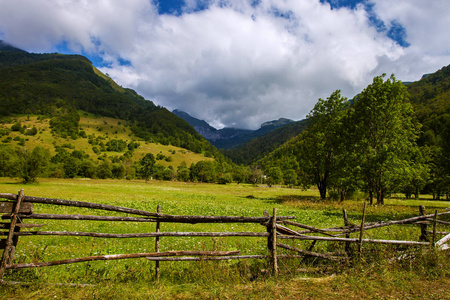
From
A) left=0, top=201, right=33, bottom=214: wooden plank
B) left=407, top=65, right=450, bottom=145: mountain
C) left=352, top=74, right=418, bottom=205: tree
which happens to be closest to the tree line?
left=352, top=74, right=418, bottom=205: tree

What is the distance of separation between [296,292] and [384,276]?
3.53 meters

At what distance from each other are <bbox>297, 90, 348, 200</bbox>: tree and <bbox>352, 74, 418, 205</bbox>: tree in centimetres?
340

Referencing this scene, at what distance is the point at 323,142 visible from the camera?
112 ft

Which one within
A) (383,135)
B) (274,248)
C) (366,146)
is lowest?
(274,248)

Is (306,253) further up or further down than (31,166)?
further down

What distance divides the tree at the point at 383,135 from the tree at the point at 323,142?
11.2 feet

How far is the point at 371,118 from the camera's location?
98.5ft

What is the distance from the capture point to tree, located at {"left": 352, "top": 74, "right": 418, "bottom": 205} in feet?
90.5

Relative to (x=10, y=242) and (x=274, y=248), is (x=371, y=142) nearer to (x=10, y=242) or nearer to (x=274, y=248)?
(x=274, y=248)

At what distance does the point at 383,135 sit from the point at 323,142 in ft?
25.2

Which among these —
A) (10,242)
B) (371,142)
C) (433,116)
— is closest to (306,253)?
(10,242)

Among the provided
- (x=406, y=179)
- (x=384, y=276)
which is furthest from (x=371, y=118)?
(x=384, y=276)

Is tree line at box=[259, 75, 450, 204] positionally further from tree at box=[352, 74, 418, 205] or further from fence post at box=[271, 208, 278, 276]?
fence post at box=[271, 208, 278, 276]

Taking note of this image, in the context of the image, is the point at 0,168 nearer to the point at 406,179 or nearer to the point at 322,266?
the point at 322,266
